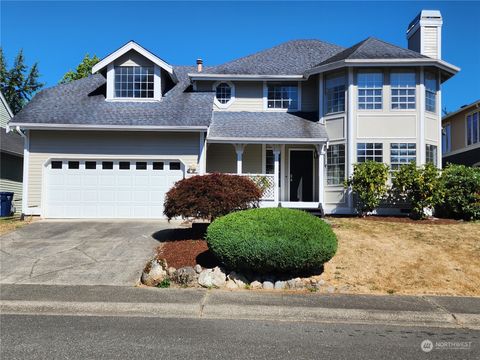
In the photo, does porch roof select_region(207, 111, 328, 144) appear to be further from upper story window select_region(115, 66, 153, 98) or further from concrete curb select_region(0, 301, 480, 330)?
concrete curb select_region(0, 301, 480, 330)

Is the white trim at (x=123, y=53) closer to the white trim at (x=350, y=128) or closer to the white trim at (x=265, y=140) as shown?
the white trim at (x=265, y=140)

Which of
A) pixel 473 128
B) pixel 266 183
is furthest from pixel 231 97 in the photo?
pixel 473 128


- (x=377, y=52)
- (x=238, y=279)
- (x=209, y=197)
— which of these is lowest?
(x=238, y=279)

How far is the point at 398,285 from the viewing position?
8.32 m

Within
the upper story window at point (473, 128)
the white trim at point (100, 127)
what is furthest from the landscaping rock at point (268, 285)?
the upper story window at point (473, 128)

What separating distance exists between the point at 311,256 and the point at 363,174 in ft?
24.6

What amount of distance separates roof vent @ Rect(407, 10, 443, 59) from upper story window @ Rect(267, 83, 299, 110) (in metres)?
5.37

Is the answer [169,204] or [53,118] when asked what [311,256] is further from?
[53,118]

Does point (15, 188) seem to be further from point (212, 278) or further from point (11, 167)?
point (212, 278)

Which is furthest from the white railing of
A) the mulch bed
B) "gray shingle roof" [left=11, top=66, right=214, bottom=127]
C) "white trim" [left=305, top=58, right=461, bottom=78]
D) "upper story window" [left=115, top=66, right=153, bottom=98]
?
"upper story window" [left=115, top=66, right=153, bottom=98]

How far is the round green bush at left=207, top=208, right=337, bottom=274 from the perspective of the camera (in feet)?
26.3

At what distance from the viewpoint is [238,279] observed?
8.39 metres

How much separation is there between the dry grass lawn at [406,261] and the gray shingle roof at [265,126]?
469 centimetres

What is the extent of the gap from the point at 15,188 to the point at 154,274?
16466 millimetres
